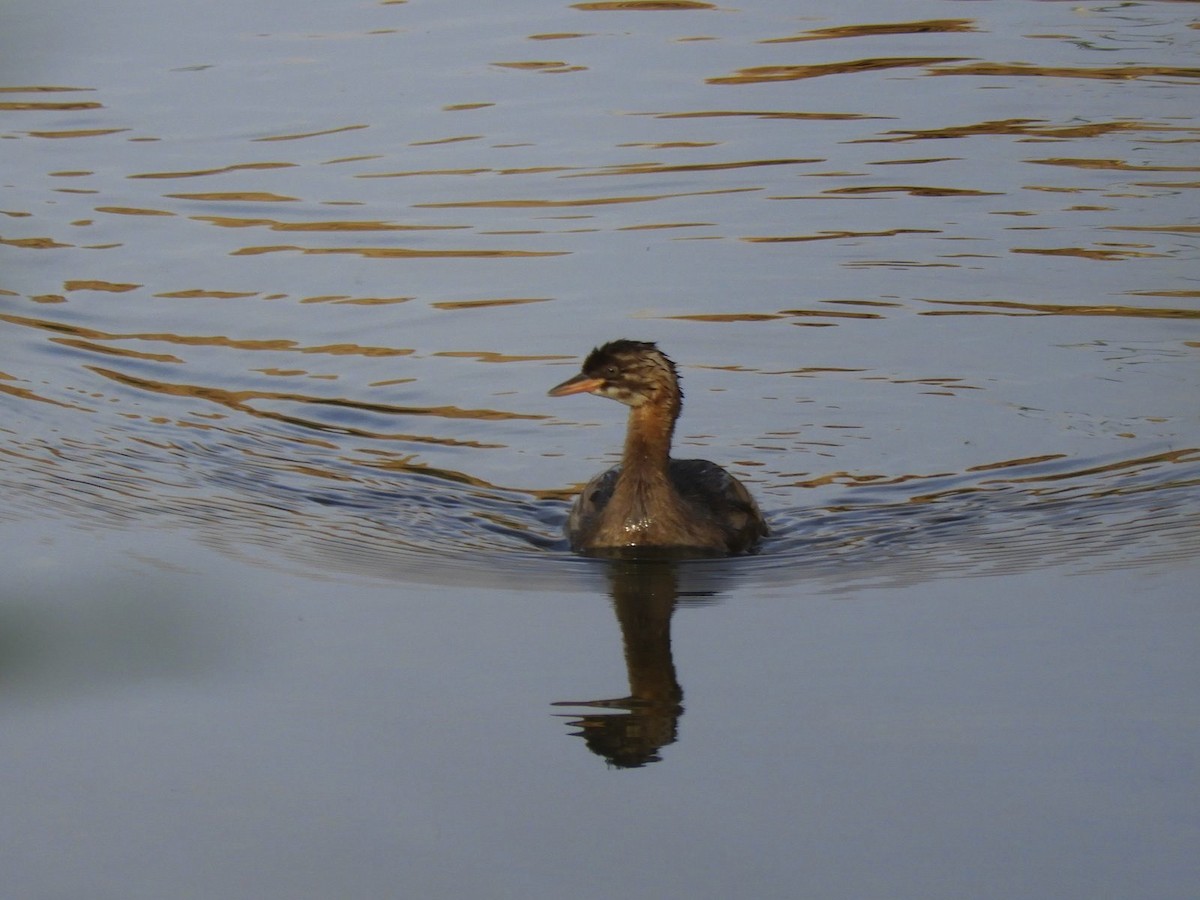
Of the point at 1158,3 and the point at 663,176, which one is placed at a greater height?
the point at 1158,3

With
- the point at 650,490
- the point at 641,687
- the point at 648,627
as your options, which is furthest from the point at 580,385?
the point at 641,687

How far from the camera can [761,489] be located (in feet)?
33.9

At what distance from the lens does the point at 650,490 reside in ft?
29.9

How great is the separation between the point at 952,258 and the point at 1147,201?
221 cm

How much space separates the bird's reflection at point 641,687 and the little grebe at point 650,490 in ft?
1.36

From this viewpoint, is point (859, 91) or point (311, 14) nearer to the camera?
point (859, 91)

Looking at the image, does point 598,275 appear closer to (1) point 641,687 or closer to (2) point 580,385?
(2) point 580,385

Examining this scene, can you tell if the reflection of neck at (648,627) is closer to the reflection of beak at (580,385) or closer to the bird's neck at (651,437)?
the bird's neck at (651,437)

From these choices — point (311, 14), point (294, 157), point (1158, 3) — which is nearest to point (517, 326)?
point (294, 157)

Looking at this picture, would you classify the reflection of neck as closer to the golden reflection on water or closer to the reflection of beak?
the reflection of beak

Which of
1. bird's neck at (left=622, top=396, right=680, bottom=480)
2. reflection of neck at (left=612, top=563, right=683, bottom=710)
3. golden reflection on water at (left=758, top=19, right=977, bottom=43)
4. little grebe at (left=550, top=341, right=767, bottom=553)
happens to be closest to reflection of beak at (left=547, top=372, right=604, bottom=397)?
little grebe at (left=550, top=341, right=767, bottom=553)

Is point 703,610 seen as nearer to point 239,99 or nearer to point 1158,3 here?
point 239,99

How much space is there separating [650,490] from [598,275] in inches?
171

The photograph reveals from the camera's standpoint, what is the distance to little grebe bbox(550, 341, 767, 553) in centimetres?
901
